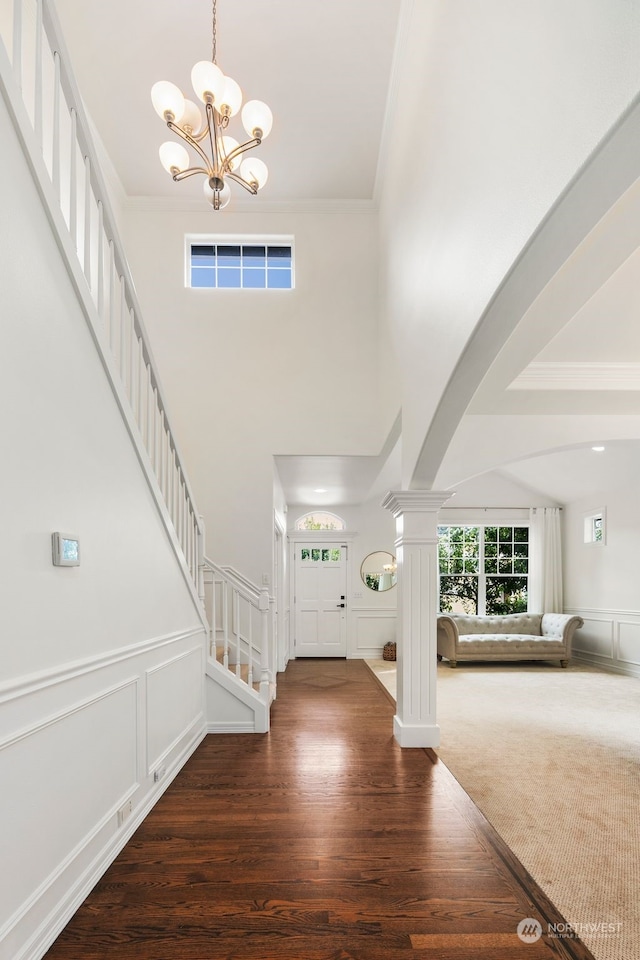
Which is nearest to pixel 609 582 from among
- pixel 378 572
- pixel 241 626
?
pixel 378 572

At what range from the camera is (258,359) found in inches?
261

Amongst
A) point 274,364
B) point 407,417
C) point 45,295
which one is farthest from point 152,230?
point 45,295

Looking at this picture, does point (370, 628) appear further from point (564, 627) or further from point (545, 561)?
point (545, 561)

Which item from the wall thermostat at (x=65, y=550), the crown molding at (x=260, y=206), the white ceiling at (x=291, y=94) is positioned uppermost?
the white ceiling at (x=291, y=94)

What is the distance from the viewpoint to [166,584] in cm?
371

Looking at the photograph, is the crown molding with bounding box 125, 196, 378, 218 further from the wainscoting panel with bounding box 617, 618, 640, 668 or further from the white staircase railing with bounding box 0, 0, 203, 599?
the wainscoting panel with bounding box 617, 618, 640, 668

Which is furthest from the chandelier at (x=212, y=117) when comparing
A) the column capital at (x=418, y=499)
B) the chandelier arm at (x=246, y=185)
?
the column capital at (x=418, y=499)

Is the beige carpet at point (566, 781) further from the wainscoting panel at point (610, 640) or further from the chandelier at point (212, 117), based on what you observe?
the chandelier at point (212, 117)

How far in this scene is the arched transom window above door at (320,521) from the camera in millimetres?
10180

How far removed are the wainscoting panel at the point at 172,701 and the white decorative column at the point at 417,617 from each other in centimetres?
152

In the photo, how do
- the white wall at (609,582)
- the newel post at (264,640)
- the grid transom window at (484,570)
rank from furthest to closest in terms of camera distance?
the grid transom window at (484,570), the white wall at (609,582), the newel post at (264,640)

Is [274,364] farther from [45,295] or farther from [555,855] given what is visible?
[555,855]

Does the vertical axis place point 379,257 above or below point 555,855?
above

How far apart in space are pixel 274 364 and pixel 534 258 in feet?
15.6
